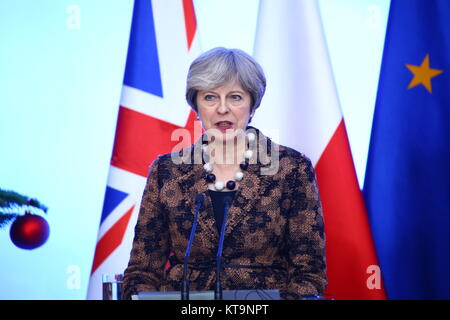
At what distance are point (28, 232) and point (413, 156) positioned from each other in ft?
5.65

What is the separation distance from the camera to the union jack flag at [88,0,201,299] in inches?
106

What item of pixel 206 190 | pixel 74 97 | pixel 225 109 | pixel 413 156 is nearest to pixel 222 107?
pixel 225 109

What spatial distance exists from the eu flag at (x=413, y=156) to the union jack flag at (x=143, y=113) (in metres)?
0.91

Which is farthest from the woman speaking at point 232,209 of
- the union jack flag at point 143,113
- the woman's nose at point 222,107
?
the union jack flag at point 143,113

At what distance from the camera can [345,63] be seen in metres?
3.03

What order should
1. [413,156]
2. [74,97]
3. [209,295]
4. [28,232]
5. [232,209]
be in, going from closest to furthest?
[209,295]
[232,209]
[28,232]
[413,156]
[74,97]

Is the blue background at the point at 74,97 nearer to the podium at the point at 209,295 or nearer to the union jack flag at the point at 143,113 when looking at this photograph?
the union jack flag at the point at 143,113

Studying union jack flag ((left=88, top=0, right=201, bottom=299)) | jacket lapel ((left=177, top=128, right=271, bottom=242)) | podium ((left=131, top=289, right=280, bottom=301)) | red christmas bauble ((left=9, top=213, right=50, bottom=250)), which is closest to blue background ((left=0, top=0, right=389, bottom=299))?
union jack flag ((left=88, top=0, right=201, bottom=299))

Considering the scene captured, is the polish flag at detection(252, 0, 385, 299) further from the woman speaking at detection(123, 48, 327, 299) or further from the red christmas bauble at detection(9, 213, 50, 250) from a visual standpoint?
the red christmas bauble at detection(9, 213, 50, 250)

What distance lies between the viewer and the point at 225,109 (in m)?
1.96

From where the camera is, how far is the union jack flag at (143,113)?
2704 mm

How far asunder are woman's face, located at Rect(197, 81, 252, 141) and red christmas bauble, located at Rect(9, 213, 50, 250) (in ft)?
2.83

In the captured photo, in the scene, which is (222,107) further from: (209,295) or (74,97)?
(74,97)

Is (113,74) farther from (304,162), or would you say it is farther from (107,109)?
(304,162)
